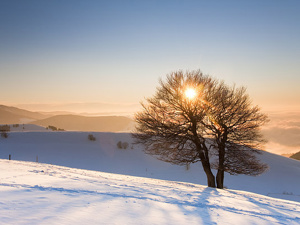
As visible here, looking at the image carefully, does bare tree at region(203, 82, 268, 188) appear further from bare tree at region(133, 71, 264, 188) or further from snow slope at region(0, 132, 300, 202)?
snow slope at region(0, 132, 300, 202)

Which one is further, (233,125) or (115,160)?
(115,160)

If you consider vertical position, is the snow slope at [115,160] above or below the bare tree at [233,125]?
below

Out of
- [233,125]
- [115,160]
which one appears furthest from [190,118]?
[115,160]

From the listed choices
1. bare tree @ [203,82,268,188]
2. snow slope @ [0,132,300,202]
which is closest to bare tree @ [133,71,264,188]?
bare tree @ [203,82,268,188]

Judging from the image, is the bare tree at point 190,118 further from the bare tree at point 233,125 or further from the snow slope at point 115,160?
the snow slope at point 115,160

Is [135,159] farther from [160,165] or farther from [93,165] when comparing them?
[93,165]

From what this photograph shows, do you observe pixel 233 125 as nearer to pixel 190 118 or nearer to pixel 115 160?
pixel 190 118

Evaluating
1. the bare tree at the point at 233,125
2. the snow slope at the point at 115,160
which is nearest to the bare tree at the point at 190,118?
the bare tree at the point at 233,125

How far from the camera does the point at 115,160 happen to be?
31.8 m

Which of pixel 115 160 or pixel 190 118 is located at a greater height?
pixel 190 118

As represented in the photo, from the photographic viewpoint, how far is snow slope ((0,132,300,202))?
26578 millimetres

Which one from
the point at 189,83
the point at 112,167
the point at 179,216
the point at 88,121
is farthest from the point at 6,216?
the point at 88,121

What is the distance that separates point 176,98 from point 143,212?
10.3 meters

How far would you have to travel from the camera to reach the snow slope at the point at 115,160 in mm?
26578
